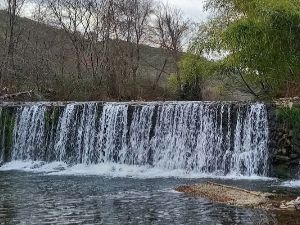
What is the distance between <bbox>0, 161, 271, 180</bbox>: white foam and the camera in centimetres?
1812

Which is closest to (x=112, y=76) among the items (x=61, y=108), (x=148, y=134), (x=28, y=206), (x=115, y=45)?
(x=115, y=45)

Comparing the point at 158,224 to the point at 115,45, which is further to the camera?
the point at 115,45

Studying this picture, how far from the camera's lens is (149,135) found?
21203mm

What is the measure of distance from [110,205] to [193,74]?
61.7ft

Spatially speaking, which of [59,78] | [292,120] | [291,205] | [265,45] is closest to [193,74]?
[59,78]

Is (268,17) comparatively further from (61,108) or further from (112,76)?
(112,76)

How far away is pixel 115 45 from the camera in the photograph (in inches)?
1553

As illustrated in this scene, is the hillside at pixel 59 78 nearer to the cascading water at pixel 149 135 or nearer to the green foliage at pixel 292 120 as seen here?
the cascading water at pixel 149 135

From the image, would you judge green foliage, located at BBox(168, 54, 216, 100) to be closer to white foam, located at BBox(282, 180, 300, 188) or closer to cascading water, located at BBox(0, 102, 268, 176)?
cascading water, located at BBox(0, 102, 268, 176)

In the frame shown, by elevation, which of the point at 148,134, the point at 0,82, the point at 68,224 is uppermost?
the point at 0,82

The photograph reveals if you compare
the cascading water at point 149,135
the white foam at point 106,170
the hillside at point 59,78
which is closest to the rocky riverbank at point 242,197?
the white foam at point 106,170

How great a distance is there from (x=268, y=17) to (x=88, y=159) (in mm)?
8343

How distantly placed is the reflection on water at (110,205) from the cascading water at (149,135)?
300cm

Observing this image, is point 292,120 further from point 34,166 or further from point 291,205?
point 34,166
